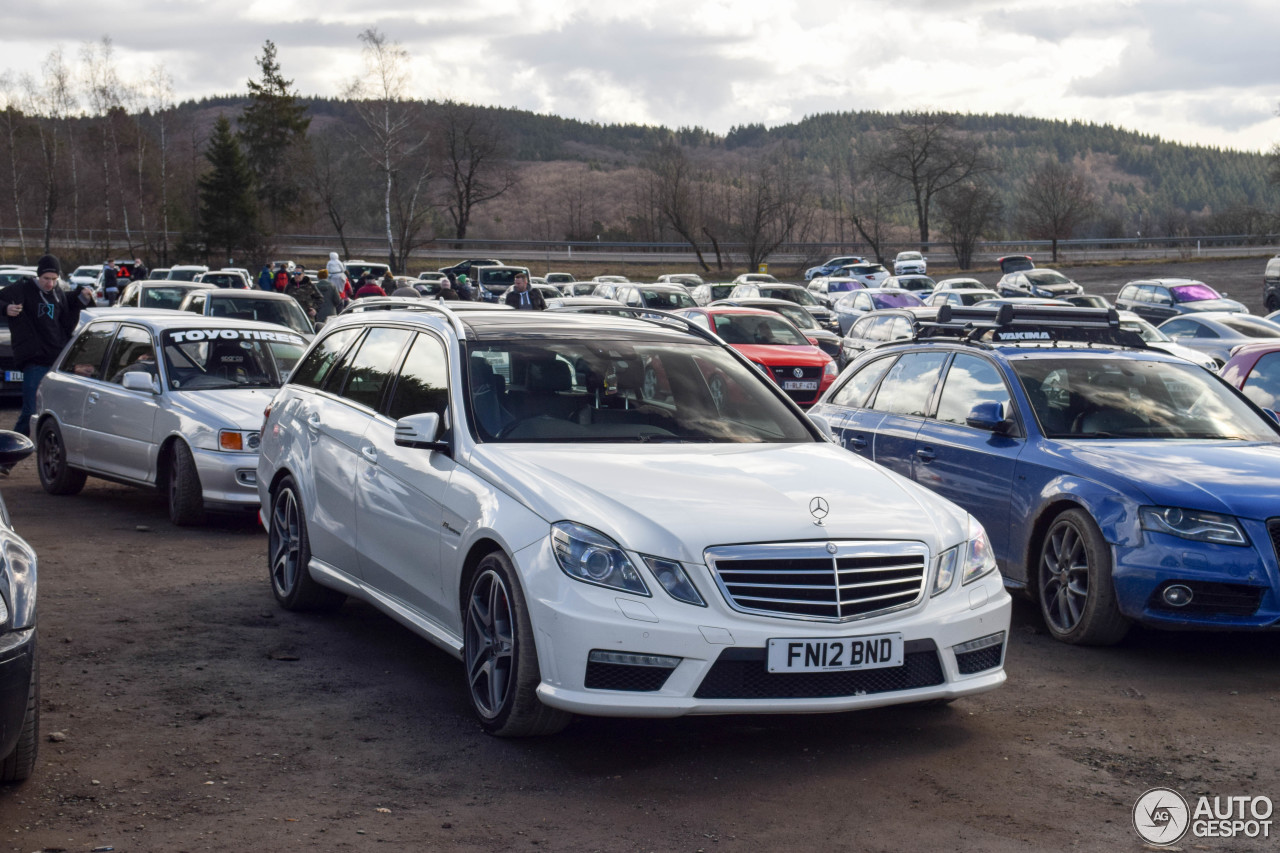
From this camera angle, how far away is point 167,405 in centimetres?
1062

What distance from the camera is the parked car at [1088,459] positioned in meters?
6.45

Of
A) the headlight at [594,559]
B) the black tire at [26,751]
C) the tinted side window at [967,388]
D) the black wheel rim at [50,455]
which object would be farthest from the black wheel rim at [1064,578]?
the black wheel rim at [50,455]

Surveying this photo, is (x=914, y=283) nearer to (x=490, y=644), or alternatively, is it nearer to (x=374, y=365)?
(x=374, y=365)

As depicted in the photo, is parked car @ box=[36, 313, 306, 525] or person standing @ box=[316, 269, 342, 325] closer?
parked car @ box=[36, 313, 306, 525]

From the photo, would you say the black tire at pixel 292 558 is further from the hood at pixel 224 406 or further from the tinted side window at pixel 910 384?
the tinted side window at pixel 910 384

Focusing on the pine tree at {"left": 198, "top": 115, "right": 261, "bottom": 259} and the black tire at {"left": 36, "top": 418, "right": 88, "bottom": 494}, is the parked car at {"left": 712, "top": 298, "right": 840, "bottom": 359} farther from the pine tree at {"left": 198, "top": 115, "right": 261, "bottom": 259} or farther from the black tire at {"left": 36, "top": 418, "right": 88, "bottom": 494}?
the pine tree at {"left": 198, "top": 115, "right": 261, "bottom": 259}

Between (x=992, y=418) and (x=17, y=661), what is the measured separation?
5265 mm

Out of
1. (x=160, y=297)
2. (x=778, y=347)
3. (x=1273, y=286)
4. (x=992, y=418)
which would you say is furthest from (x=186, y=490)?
(x=1273, y=286)

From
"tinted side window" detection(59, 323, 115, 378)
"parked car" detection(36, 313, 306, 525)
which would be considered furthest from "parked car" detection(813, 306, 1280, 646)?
"tinted side window" detection(59, 323, 115, 378)

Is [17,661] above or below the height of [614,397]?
below

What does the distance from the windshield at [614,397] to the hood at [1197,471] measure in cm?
179

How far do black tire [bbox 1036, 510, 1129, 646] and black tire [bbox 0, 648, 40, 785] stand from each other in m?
4.82

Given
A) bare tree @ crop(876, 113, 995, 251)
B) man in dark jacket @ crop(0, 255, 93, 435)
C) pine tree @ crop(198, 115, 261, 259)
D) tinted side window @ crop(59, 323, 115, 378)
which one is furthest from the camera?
bare tree @ crop(876, 113, 995, 251)

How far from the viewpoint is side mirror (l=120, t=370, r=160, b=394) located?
10547 millimetres
